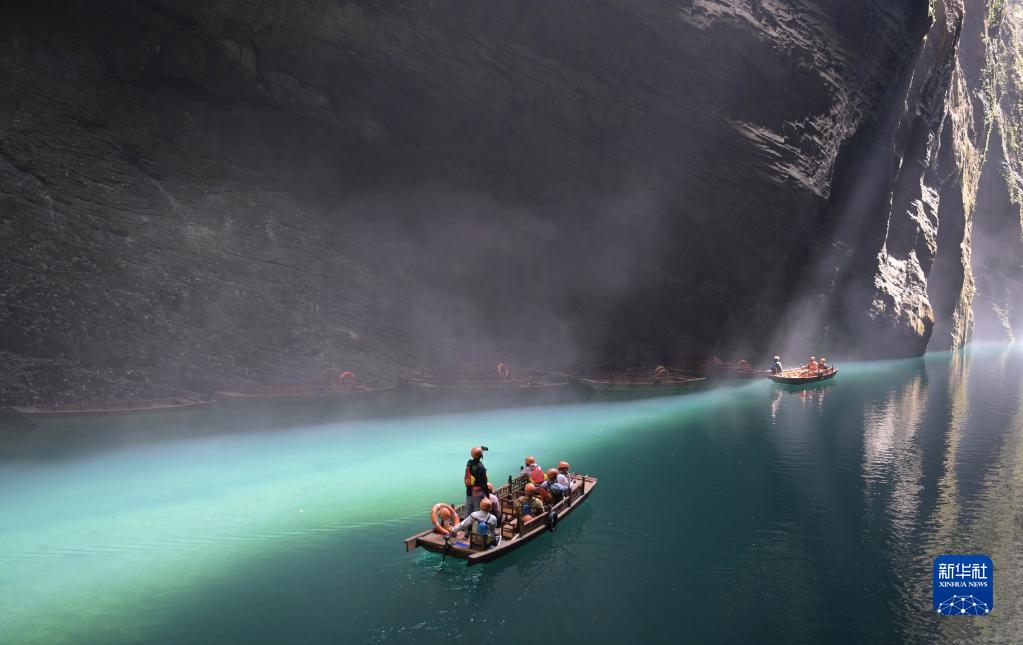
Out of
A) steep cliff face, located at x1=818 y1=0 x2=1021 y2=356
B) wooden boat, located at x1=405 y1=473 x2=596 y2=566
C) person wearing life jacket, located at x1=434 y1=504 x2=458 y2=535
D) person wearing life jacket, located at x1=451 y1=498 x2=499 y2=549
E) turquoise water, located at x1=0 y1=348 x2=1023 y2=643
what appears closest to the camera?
turquoise water, located at x1=0 y1=348 x2=1023 y2=643

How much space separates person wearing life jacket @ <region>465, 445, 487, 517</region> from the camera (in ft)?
47.8

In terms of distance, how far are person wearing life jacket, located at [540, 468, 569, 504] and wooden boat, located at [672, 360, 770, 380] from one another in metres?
32.0

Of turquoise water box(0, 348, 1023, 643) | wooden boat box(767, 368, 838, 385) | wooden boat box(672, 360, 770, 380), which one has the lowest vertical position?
turquoise water box(0, 348, 1023, 643)

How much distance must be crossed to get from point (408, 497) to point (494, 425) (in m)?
11.6

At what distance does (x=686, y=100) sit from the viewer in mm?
37594

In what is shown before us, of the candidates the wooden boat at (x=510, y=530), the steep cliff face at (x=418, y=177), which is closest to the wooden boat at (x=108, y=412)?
the steep cliff face at (x=418, y=177)

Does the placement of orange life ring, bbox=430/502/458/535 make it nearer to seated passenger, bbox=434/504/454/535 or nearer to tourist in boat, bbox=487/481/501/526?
seated passenger, bbox=434/504/454/535

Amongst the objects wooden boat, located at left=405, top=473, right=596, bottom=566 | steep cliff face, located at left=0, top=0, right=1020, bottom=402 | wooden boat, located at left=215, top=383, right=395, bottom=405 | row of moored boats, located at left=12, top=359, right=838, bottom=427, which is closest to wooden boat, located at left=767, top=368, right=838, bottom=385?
row of moored boats, located at left=12, top=359, right=838, bottom=427

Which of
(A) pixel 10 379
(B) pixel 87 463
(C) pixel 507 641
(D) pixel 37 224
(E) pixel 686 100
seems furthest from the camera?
(E) pixel 686 100

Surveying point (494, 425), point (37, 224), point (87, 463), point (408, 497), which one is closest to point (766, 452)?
point (494, 425)

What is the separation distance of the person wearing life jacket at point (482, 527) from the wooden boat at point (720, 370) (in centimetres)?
3532

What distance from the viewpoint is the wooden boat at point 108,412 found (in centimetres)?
2612

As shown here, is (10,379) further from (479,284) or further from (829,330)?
(829,330)

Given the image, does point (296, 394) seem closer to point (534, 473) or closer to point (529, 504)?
point (534, 473)
